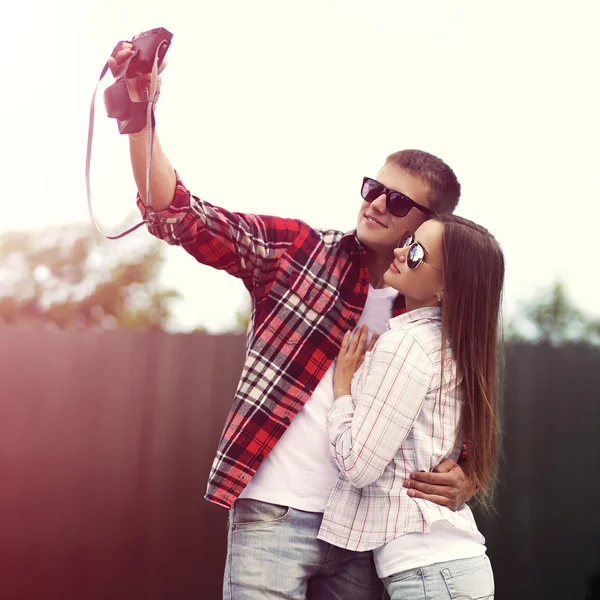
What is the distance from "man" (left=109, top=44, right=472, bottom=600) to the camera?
1372mm

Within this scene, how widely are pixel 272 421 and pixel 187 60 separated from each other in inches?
323

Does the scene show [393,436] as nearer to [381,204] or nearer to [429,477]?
[429,477]

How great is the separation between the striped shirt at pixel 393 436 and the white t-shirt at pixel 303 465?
45 mm

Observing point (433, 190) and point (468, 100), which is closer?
point (433, 190)

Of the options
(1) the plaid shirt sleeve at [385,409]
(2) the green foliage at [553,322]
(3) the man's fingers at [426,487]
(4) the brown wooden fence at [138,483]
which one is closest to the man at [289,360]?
(3) the man's fingers at [426,487]

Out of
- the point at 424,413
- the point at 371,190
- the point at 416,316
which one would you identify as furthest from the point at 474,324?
the point at 371,190

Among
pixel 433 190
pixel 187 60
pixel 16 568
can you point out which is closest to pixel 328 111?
pixel 187 60

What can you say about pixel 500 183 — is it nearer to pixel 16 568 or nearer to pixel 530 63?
pixel 530 63

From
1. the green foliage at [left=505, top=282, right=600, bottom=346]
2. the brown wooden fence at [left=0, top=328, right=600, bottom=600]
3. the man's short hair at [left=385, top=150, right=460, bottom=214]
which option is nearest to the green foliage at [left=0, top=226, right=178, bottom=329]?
the green foliage at [left=505, top=282, right=600, bottom=346]

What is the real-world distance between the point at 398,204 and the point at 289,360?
0.46 m

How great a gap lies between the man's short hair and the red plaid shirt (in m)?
0.22

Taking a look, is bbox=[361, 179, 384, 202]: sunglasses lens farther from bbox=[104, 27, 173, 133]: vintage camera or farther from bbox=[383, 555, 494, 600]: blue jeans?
bbox=[383, 555, 494, 600]: blue jeans

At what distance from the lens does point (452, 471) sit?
4.47 ft

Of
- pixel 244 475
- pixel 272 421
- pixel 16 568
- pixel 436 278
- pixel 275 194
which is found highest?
pixel 275 194
